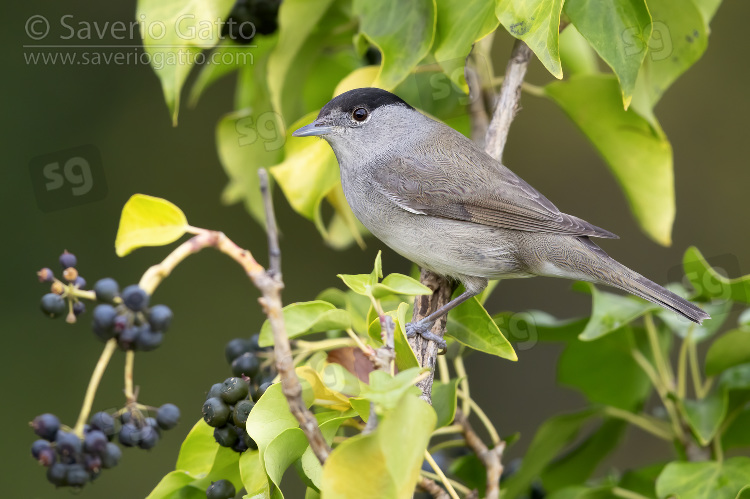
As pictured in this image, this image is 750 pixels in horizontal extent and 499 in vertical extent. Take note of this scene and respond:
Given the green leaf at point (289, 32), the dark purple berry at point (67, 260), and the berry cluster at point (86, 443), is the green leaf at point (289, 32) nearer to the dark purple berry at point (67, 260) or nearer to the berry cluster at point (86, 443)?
the dark purple berry at point (67, 260)

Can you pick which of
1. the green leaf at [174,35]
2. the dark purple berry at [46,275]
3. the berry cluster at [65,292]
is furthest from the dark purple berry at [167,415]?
the green leaf at [174,35]

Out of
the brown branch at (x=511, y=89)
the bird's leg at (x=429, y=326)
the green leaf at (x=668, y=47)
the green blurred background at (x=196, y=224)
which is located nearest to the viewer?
the bird's leg at (x=429, y=326)

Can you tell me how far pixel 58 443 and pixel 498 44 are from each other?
16.5ft

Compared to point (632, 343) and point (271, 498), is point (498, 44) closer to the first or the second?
point (632, 343)

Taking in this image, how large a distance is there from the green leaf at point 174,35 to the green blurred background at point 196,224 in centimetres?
351

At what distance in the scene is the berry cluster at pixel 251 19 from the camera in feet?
8.57

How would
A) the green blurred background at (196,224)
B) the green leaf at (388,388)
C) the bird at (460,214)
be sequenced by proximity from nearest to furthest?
the green leaf at (388,388) → the bird at (460,214) → the green blurred background at (196,224)

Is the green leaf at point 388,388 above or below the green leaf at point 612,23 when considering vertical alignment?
below

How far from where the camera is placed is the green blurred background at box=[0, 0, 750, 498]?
216 inches

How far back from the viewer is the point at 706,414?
7.44 feet

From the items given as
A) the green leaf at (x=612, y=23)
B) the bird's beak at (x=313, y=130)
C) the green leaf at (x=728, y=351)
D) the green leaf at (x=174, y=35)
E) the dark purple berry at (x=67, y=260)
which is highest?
the green leaf at (x=174, y=35)

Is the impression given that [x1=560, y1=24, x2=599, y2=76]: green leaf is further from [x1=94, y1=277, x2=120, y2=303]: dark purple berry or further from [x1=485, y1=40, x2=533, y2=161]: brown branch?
[x1=94, y1=277, x2=120, y2=303]: dark purple berry

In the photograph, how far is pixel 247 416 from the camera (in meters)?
1.80

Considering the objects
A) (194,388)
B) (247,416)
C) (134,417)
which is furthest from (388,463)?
(194,388)
